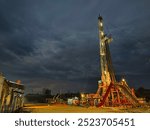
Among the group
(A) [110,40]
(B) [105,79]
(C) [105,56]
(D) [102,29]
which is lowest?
(B) [105,79]

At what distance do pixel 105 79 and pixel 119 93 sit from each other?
360 centimetres

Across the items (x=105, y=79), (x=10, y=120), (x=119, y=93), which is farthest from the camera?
(x=105, y=79)

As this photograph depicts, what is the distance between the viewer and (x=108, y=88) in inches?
942

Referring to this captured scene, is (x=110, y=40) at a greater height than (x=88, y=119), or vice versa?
(x=110, y=40)

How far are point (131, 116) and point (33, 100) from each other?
164 ft

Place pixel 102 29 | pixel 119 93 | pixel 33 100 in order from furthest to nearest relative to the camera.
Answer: pixel 33 100 → pixel 102 29 → pixel 119 93

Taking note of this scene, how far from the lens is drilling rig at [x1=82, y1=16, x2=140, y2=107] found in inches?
952

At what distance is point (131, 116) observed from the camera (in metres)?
6.60

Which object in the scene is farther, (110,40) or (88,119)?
(110,40)

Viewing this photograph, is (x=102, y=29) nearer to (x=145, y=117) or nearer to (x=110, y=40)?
(x=110, y=40)

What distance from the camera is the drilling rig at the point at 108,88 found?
24.2 m

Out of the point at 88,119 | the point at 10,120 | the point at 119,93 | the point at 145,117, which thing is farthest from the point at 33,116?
the point at 119,93

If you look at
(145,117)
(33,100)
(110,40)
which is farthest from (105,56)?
(33,100)

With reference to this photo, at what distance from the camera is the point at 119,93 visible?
2592cm
